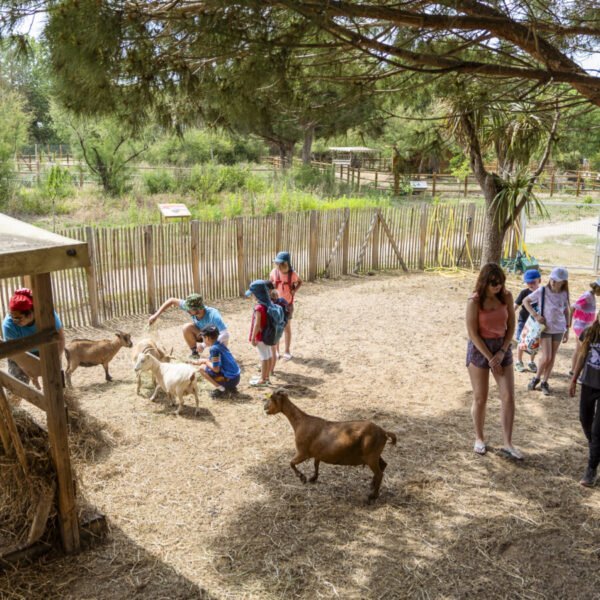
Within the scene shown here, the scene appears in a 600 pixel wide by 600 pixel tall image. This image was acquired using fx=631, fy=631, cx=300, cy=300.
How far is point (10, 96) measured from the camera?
28594mm

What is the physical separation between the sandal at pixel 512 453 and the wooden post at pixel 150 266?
6848 millimetres

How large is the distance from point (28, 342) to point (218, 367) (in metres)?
3.20

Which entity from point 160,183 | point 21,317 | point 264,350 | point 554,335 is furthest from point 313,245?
point 160,183

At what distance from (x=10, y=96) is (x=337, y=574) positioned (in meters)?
30.2

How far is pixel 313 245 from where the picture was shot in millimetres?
13172

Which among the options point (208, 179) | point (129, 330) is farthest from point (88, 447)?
point (208, 179)

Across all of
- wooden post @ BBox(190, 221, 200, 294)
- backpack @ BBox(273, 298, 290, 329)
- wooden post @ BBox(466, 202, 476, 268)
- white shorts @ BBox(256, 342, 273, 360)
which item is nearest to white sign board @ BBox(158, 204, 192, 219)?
wooden post @ BBox(190, 221, 200, 294)

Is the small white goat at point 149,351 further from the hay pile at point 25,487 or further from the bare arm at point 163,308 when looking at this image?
the hay pile at point 25,487

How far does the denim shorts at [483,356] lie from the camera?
5121 millimetres

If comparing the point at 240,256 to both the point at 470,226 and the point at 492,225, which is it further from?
the point at 470,226

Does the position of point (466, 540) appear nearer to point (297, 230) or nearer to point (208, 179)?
point (297, 230)

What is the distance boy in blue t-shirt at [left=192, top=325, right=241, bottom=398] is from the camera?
6.65 m

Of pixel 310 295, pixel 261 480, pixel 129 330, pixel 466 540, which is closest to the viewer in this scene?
pixel 466 540

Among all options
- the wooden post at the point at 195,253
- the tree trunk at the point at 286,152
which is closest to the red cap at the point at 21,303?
the wooden post at the point at 195,253
